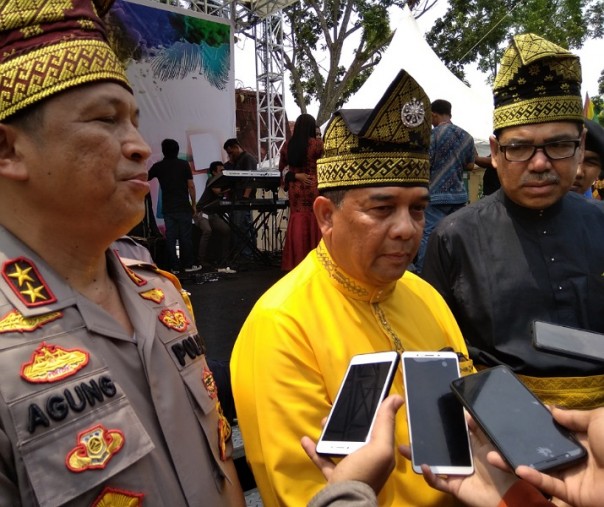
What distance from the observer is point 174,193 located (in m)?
7.89

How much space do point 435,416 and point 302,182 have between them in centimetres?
552

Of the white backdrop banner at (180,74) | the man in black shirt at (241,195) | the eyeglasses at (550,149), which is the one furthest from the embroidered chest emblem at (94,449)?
the white backdrop banner at (180,74)

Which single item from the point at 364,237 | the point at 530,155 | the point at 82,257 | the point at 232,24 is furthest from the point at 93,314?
the point at 232,24

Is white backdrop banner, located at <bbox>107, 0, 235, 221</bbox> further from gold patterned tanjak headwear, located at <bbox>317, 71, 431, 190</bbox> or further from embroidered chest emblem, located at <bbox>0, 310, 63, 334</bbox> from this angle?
embroidered chest emblem, located at <bbox>0, 310, 63, 334</bbox>

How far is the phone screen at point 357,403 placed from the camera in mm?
1259

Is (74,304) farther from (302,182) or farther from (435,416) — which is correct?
(302,182)

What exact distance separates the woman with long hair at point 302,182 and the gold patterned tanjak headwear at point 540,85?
411 cm

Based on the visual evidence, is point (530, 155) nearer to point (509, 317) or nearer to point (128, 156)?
point (509, 317)

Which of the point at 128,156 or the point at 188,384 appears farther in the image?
the point at 188,384

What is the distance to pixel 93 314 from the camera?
1.14 metres

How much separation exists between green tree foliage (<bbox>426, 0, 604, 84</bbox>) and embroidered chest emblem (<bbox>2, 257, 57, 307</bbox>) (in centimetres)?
1970

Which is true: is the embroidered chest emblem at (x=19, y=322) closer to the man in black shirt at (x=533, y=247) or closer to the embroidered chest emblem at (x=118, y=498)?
the embroidered chest emblem at (x=118, y=498)

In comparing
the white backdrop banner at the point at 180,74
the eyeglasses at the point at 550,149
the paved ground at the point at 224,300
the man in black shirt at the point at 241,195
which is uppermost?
the white backdrop banner at the point at 180,74

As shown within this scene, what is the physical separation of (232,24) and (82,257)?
41.2ft
